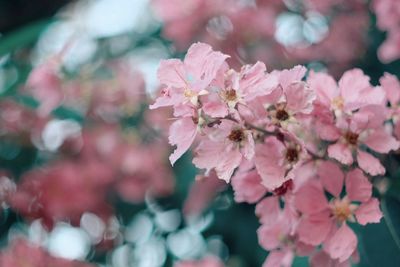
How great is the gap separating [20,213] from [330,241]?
825 mm

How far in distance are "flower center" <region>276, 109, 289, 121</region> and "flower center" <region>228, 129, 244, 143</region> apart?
0.14 feet

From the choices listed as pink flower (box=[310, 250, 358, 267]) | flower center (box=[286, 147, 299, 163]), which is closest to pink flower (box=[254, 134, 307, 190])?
flower center (box=[286, 147, 299, 163])

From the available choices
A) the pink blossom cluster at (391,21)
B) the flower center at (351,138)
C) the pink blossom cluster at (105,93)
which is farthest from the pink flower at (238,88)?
the pink blossom cluster at (105,93)

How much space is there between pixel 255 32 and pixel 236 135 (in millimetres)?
684

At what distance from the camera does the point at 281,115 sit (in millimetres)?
618

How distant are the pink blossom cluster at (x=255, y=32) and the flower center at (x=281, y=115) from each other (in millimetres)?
596

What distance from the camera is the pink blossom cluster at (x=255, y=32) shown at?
126 centimetres

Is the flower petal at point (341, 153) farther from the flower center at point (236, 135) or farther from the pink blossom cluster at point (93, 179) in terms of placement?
the pink blossom cluster at point (93, 179)

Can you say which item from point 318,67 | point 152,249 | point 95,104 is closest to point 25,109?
point 95,104

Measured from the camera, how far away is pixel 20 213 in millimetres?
1340

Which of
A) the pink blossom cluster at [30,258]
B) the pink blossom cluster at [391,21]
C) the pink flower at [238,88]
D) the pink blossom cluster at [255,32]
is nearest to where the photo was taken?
the pink flower at [238,88]

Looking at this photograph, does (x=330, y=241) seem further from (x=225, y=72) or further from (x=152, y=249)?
(x=152, y=249)

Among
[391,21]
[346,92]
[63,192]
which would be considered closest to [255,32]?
[391,21]

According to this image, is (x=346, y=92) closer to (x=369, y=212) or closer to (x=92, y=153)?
(x=369, y=212)
